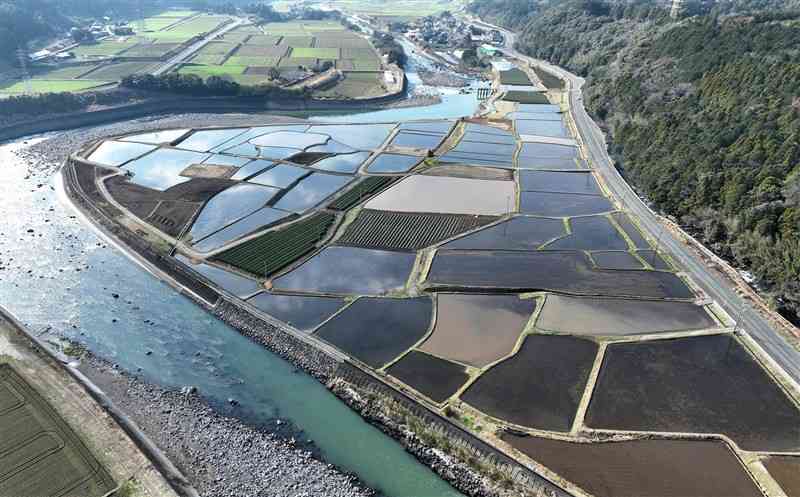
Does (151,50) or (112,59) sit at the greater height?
(151,50)

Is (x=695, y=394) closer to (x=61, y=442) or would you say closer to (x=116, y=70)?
(x=61, y=442)

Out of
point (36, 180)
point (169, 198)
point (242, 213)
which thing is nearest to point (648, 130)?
point (242, 213)

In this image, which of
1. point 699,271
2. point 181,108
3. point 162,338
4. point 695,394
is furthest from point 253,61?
point 695,394

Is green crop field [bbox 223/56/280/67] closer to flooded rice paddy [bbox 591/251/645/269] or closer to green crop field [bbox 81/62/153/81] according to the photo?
green crop field [bbox 81/62/153/81]

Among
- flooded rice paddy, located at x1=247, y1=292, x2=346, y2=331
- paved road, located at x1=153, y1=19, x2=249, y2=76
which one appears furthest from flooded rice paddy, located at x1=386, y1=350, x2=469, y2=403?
paved road, located at x1=153, y1=19, x2=249, y2=76

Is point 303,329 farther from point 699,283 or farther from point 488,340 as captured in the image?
point 699,283
